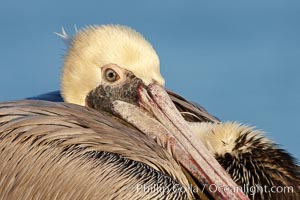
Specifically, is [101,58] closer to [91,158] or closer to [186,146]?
[186,146]

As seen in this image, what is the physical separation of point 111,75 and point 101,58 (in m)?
0.14

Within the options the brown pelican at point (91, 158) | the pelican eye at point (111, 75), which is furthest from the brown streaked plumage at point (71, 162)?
the pelican eye at point (111, 75)

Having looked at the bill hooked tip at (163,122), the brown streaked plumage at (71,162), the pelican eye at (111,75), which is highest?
the pelican eye at (111,75)

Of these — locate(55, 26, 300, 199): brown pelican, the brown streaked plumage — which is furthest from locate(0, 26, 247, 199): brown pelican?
locate(55, 26, 300, 199): brown pelican

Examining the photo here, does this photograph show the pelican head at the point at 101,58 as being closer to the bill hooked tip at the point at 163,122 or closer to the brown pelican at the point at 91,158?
the bill hooked tip at the point at 163,122

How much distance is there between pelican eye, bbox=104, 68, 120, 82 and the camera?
9703mm

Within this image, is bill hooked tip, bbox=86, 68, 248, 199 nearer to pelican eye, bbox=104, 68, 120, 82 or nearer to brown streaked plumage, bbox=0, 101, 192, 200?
pelican eye, bbox=104, 68, 120, 82

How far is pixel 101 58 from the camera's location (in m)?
9.73

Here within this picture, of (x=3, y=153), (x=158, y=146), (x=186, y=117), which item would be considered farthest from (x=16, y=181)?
(x=186, y=117)

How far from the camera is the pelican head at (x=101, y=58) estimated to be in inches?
379

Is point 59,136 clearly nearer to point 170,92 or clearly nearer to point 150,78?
point 150,78

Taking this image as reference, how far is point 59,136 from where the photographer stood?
29.2 ft

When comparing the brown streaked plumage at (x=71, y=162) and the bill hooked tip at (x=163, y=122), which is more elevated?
the bill hooked tip at (x=163, y=122)

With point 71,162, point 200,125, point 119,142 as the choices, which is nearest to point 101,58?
point 200,125
